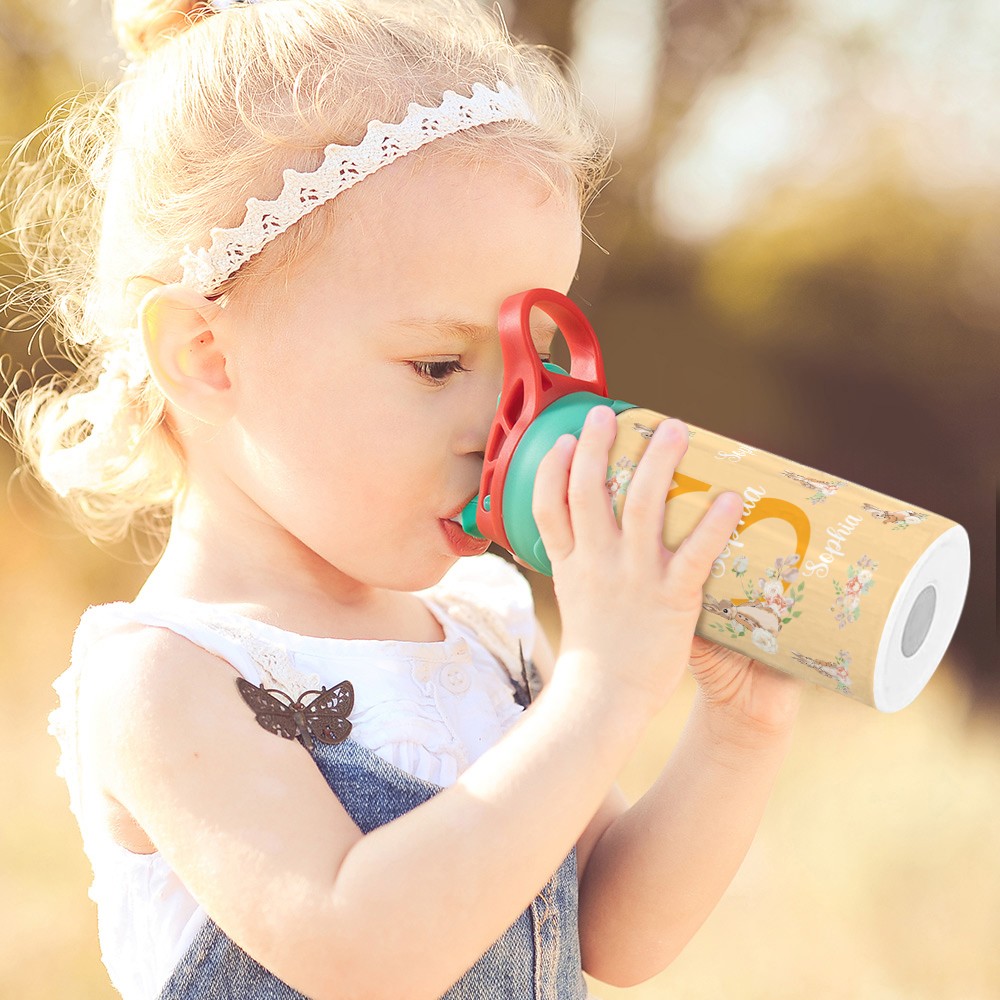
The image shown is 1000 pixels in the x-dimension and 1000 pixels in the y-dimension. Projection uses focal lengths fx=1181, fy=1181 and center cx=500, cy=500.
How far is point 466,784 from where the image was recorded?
948mm

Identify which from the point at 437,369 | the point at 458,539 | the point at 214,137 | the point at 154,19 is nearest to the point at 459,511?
the point at 458,539

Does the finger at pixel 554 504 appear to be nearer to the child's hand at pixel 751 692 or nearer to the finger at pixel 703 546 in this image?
the finger at pixel 703 546

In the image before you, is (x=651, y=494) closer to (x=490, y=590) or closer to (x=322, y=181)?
(x=322, y=181)

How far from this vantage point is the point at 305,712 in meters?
1.09

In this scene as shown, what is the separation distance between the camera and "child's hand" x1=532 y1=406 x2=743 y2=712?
3.13ft

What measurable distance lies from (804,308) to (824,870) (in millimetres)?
1492

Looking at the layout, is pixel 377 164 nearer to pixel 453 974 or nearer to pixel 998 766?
pixel 453 974

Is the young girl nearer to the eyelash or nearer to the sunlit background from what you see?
the eyelash

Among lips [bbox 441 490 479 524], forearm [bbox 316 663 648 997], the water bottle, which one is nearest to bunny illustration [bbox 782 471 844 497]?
the water bottle

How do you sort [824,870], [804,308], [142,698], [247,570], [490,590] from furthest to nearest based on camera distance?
1. [804,308]
2. [824,870]
3. [490,590]
4. [247,570]
5. [142,698]

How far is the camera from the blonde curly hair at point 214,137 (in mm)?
1201

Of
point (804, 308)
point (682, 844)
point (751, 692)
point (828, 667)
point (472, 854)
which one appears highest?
point (828, 667)

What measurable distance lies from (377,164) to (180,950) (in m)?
0.77

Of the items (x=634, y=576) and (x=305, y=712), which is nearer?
(x=634, y=576)
